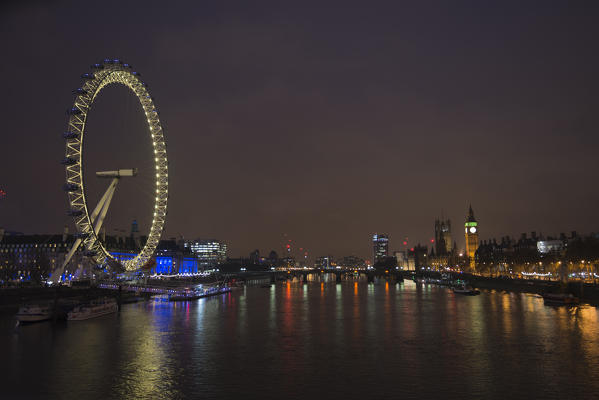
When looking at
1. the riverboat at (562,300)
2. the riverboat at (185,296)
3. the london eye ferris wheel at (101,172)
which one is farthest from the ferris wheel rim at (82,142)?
the riverboat at (562,300)

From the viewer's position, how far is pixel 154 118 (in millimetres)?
74688

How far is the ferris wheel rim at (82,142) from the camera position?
65.9 metres

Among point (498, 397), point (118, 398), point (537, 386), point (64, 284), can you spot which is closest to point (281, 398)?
point (118, 398)

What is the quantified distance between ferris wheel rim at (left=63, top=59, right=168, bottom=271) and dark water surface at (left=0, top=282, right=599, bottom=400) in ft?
41.1

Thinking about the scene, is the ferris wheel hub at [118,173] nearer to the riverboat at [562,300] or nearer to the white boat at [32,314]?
the white boat at [32,314]

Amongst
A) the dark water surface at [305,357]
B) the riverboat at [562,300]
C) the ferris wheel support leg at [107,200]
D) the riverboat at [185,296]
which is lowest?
the dark water surface at [305,357]

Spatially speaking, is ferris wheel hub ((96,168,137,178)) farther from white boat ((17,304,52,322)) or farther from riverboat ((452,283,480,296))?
riverboat ((452,283,480,296))

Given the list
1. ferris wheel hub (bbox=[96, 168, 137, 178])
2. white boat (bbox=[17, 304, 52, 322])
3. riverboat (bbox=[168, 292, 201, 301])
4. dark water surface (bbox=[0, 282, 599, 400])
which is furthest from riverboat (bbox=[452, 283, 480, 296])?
white boat (bbox=[17, 304, 52, 322])

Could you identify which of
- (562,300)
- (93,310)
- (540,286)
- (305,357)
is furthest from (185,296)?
(540,286)

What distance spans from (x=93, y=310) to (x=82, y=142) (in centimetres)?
1989

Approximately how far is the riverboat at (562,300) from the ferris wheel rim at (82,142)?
56599 millimetres

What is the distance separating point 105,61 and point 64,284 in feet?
105

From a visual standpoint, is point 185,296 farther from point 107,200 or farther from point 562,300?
point 562,300

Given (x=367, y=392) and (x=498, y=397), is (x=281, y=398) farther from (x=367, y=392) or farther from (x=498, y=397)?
(x=498, y=397)
